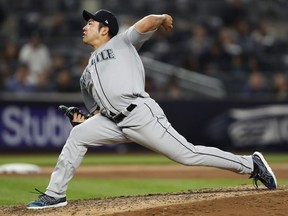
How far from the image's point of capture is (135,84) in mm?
6617

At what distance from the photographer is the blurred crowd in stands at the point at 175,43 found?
53.9 feet

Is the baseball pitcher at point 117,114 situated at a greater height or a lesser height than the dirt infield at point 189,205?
greater

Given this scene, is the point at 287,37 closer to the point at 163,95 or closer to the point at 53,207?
the point at 163,95

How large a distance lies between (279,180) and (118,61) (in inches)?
179

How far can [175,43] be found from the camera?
60.1 ft

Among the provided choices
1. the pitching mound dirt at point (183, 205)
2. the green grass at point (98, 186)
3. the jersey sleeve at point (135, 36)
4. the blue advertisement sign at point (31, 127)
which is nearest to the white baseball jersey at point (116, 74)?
the jersey sleeve at point (135, 36)

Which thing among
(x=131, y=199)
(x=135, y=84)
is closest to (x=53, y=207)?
(x=131, y=199)

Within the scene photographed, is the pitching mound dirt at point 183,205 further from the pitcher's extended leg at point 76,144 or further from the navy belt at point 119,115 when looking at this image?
the navy belt at point 119,115

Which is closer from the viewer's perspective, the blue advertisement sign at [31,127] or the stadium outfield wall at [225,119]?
the blue advertisement sign at [31,127]

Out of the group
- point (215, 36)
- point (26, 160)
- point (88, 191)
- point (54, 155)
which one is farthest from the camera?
point (215, 36)

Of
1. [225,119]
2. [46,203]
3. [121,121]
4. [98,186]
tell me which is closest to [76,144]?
[121,121]

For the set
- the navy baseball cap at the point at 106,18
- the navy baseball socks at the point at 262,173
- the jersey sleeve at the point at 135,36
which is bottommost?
the navy baseball socks at the point at 262,173

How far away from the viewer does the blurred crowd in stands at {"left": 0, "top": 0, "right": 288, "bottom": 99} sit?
1644cm

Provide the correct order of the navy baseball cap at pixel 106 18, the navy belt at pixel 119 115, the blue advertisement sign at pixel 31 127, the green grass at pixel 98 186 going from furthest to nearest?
the blue advertisement sign at pixel 31 127
the green grass at pixel 98 186
the navy baseball cap at pixel 106 18
the navy belt at pixel 119 115
